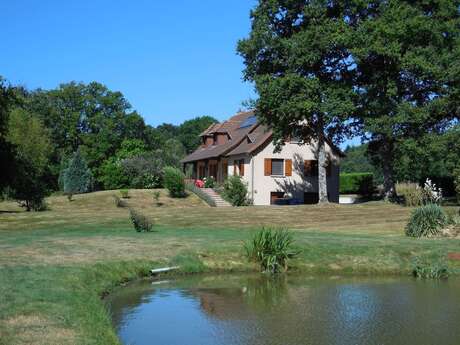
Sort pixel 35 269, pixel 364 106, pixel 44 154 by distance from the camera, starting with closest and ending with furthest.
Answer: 1. pixel 35 269
2. pixel 364 106
3. pixel 44 154

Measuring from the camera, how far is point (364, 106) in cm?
3447

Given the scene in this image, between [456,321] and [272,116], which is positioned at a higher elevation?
[272,116]

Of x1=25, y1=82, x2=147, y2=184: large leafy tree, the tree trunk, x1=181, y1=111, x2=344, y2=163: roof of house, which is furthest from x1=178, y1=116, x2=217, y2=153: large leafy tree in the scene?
the tree trunk

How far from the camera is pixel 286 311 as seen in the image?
10953 mm

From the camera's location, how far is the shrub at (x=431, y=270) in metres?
15.5

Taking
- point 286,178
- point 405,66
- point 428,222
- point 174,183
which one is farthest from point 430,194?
point 174,183

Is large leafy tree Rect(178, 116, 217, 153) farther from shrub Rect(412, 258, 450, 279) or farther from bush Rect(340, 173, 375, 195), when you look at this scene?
shrub Rect(412, 258, 450, 279)

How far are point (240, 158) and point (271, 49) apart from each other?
11429mm

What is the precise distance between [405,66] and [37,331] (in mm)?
29679

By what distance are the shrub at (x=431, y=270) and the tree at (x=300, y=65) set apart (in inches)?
706

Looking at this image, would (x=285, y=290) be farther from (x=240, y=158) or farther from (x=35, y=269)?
(x=240, y=158)

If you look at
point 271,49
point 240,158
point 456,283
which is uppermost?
point 271,49

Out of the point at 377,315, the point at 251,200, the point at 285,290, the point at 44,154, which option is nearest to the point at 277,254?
the point at 285,290

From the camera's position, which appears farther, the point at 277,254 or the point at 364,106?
the point at 364,106
